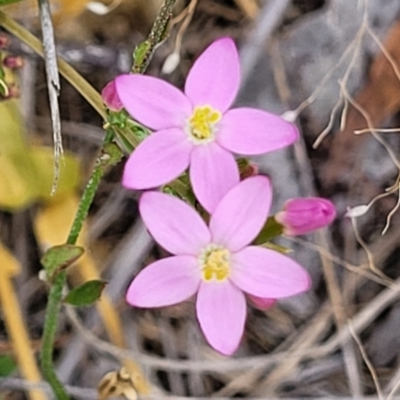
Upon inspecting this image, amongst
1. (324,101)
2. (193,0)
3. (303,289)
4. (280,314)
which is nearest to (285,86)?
(324,101)

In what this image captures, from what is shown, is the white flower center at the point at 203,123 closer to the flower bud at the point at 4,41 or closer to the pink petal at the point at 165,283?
the pink petal at the point at 165,283

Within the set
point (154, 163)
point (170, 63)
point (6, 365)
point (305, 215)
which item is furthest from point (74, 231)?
point (170, 63)

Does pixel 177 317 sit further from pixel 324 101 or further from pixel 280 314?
pixel 324 101

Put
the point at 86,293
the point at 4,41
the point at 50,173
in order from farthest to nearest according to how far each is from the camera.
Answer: the point at 50,173, the point at 4,41, the point at 86,293

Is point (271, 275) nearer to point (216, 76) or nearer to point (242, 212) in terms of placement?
point (242, 212)

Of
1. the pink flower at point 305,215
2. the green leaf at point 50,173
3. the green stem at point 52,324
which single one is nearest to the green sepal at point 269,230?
the pink flower at point 305,215
